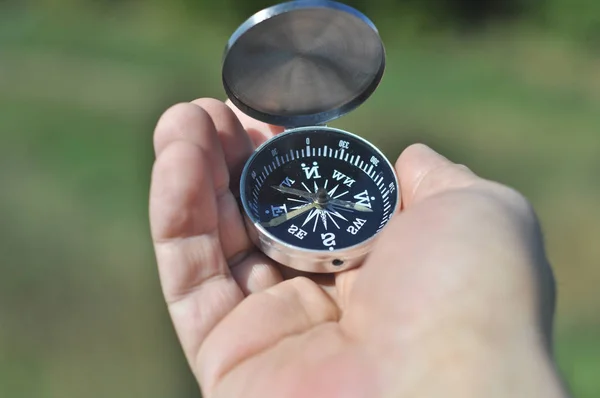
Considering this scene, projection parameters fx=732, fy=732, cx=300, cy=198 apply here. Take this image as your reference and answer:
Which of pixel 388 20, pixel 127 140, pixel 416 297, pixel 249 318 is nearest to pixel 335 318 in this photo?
pixel 249 318

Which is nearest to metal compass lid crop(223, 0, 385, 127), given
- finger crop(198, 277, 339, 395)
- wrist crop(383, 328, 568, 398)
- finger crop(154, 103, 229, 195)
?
finger crop(154, 103, 229, 195)

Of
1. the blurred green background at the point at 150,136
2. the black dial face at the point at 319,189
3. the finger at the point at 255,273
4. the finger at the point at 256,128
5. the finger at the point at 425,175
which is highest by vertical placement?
the finger at the point at 425,175

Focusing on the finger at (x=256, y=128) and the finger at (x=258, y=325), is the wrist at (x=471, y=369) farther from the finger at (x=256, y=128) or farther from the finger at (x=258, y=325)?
the finger at (x=256, y=128)

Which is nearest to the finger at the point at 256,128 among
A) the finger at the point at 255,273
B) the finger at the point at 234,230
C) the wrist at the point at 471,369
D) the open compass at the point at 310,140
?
the open compass at the point at 310,140

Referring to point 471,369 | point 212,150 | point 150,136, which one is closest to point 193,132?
point 212,150

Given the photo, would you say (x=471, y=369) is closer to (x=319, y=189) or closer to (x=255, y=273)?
(x=255, y=273)

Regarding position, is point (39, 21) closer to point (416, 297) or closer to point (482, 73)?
point (482, 73)

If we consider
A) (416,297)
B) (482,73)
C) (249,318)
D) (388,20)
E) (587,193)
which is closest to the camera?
(416,297)
